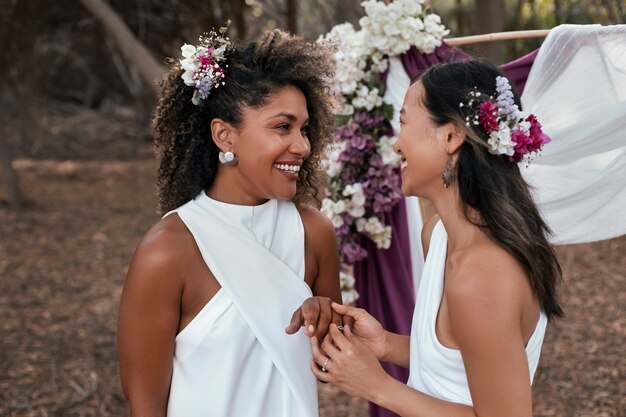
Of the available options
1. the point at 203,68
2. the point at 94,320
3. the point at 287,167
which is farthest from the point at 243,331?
the point at 94,320

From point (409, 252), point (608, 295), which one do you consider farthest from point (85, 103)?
point (409, 252)

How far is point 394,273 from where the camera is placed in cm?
365

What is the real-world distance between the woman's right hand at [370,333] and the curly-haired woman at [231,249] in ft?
0.30

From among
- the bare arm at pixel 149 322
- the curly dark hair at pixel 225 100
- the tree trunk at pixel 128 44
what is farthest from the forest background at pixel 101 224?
the bare arm at pixel 149 322

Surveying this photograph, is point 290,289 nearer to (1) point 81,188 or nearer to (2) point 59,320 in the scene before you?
(2) point 59,320

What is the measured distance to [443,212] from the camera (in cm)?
200

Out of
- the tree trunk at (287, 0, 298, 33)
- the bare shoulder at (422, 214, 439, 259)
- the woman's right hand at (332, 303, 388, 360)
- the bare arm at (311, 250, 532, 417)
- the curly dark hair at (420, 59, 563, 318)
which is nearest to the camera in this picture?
the bare arm at (311, 250, 532, 417)

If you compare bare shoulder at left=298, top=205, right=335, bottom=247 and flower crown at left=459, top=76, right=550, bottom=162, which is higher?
flower crown at left=459, top=76, right=550, bottom=162

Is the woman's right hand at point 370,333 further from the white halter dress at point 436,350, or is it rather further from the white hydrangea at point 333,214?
the white hydrangea at point 333,214

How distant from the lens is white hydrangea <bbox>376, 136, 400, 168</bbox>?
3.61 metres

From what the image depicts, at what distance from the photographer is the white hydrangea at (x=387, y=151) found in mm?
3605

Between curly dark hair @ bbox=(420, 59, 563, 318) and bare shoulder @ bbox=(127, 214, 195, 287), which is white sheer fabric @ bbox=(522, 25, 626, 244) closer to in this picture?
curly dark hair @ bbox=(420, 59, 563, 318)

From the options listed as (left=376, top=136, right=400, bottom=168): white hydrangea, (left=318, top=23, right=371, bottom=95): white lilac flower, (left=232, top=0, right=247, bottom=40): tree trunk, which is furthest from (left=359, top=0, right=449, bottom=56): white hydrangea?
(left=232, top=0, right=247, bottom=40): tree trunk

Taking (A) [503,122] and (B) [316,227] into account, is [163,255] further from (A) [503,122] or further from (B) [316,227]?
(A) [503,122]
